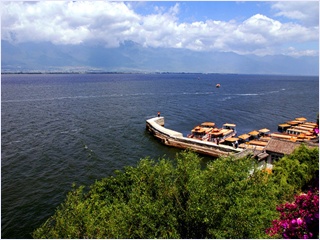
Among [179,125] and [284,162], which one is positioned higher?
[284,162]

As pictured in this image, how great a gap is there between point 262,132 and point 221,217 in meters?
45.9

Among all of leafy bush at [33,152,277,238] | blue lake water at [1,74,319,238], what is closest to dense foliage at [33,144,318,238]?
leafy bush at [33,152,277,238]

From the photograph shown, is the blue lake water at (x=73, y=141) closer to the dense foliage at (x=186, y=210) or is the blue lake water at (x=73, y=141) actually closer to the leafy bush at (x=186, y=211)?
the dense foliage at (x=186, y=210)

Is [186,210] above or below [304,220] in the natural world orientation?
below

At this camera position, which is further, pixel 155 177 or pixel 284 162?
pixel 284 162

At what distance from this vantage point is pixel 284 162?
2703cm

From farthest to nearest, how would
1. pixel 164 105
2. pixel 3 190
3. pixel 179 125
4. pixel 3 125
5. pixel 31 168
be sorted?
pixel 164 105 < pixel 179 125 < pixel 3 125 < pixel 31 168 < pixel 3 190

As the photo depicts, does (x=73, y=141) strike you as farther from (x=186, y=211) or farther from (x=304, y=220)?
(x=304, y=220)

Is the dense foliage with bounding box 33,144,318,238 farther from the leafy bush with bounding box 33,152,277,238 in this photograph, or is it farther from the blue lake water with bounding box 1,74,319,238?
the blue lake water with bounding box 1,74,319,238

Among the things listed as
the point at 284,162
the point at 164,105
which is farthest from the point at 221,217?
the point at 164,105

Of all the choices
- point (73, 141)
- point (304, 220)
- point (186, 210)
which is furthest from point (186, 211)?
point (73, 141)

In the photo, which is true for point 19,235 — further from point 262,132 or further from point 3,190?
point 262,132

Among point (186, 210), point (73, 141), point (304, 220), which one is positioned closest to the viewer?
point (304, 220)

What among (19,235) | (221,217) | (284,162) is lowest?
(19,235)
